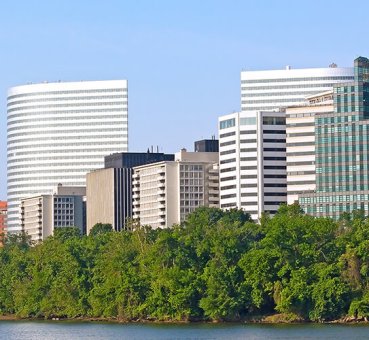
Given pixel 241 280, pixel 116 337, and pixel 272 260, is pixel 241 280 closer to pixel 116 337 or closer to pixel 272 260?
pixel 272 260

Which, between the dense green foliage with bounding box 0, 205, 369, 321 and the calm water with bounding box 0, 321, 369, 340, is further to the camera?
the dense green foliage with bounding box 0, 205, 369, 321

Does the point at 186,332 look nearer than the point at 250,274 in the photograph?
Yes

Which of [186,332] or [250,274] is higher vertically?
[250,274]

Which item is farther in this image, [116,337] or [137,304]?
[137,304]

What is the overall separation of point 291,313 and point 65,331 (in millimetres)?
27982

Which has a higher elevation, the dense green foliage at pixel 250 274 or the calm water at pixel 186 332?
the dense green foliage at pixel 250 274

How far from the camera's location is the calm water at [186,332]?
15112cm

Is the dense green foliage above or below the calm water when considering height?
above

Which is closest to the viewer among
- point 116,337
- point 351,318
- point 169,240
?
point 116,337

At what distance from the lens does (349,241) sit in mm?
178500

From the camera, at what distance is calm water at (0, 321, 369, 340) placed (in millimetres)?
151125

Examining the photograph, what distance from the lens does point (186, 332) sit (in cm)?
16212

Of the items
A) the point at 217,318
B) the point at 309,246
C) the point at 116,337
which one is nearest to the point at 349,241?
the point at 309,246

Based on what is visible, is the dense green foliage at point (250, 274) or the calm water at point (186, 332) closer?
the calm water at point (186, 332)
